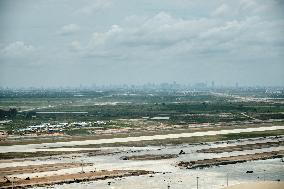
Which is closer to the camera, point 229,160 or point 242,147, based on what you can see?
point 229,160

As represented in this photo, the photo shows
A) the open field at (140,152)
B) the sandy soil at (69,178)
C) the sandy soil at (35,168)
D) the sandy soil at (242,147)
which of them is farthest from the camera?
the sandy soil at (242,147)

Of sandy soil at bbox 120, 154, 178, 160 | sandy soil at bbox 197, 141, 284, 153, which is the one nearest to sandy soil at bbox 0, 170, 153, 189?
sandy soil at bbox 120, 154, 178, 160

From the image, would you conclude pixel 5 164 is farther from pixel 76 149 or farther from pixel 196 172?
pixel 196 172

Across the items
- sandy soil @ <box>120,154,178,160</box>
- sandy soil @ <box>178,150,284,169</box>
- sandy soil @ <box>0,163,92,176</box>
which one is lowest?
sandy soil @ <box>178,150,284,169</box>

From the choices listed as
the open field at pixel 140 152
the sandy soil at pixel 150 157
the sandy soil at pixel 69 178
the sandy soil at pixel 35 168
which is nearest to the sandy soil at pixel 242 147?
the open field at pixel 140 152

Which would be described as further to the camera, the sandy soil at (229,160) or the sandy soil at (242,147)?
the sandy soil at (242,147)

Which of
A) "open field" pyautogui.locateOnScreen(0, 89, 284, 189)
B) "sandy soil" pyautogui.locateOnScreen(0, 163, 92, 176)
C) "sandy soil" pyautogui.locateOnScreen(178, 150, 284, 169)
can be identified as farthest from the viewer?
"sandy soil" pyautogui.locateOnScreen(178, 150, 284, 169)

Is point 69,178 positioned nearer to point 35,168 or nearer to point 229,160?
point 35,168

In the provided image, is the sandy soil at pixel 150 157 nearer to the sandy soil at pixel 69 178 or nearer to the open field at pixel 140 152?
the open field at pixel 140 152

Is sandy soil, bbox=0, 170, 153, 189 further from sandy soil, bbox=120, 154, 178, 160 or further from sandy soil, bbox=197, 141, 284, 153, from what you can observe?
sandy soil, bbox=197, 141, 284, 153

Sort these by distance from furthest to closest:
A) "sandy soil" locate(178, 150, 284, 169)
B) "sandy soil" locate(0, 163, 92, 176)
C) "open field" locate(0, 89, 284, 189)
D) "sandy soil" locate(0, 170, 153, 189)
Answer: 1. "sandy soil" locate(178, 150, 284, 169)
2. "sandy soil" locate(0, 163, 92, 176)
3. "open field" locate(0, 89, 284, 189)
4. "sandy soil" locate(0, 170, 153, 189)

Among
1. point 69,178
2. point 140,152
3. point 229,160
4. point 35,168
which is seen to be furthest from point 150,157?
point 69,178
